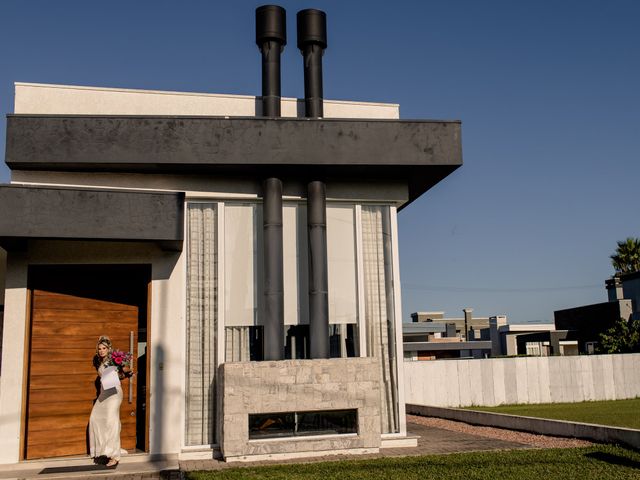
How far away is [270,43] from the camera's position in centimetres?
1249

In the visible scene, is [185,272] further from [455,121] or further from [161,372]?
[455,121]

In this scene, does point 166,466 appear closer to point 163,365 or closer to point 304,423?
point 163,365

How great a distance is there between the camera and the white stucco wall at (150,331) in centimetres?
1097

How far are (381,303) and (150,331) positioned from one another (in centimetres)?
401

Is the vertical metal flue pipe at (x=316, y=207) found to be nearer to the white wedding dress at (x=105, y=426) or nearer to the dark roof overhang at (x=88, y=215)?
the dark roof overhang at (x=88, y=215)

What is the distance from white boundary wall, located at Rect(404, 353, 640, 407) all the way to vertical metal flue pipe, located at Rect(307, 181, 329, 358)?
13680 millimetres

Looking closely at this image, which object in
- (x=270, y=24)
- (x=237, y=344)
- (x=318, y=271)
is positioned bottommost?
(x=237, y=344)

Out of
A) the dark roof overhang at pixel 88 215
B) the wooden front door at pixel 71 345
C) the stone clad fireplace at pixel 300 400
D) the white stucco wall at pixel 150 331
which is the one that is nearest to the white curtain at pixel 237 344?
the stone clad fireplace at pixel 300 400

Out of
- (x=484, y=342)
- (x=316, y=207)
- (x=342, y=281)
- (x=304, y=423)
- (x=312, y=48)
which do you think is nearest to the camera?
(x=304, y=423)

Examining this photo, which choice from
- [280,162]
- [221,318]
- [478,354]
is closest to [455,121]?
[280,162]

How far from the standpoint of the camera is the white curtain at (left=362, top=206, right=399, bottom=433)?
1214cm

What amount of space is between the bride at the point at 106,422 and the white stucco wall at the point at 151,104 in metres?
4.59

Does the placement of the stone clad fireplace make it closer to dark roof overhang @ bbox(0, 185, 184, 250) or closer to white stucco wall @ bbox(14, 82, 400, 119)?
dark roof overhang @ bbox(0, 185, 184, 250)

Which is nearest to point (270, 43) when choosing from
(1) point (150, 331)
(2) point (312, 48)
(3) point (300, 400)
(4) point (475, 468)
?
(2) point (312, 48)
